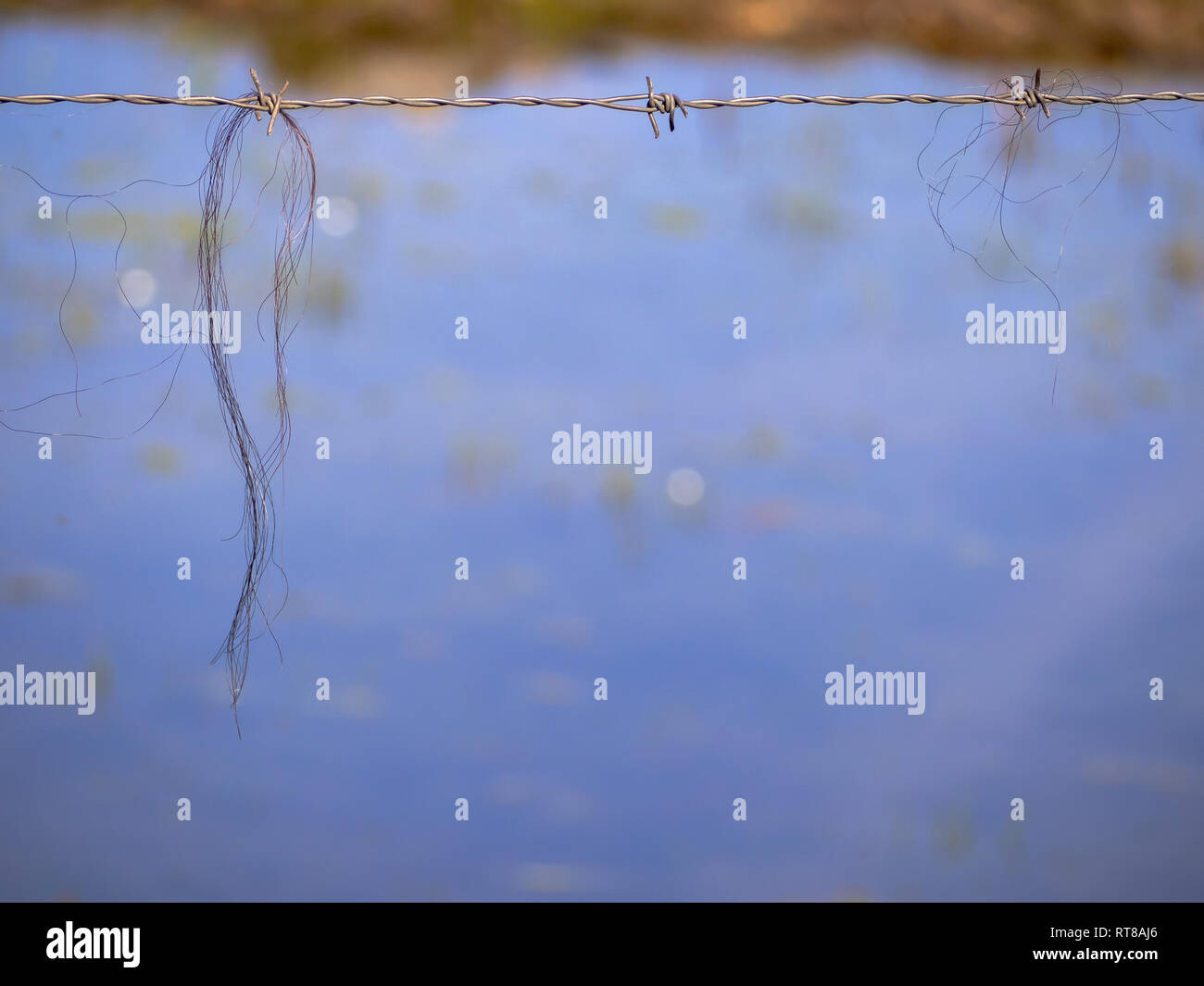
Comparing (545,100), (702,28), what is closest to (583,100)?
(545,100)

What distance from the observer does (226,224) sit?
2.21m

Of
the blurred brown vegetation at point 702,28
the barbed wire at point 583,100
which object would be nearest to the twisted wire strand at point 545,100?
the barbed wire at point 583,100

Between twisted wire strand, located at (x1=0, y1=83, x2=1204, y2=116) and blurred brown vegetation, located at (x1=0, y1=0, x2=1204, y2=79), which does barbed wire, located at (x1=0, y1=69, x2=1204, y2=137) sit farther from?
blurred brown vegetation, located at (x1=0, y1=0, x2=1204, y2=79)

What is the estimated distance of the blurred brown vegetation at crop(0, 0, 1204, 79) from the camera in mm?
2318

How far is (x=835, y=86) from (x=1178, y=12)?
2.50 feet

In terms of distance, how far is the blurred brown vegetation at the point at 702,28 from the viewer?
2318mm

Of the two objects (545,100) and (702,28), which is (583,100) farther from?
(702,28)

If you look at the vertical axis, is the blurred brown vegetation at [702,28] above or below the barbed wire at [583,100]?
above

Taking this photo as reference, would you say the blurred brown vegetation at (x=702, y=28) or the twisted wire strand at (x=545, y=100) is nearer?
the twisted wire strand at (x=545, y=100)

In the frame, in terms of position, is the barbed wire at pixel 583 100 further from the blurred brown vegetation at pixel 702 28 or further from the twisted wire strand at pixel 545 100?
the blurred brown vegetation at pixel 702 28

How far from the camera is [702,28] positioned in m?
2.33

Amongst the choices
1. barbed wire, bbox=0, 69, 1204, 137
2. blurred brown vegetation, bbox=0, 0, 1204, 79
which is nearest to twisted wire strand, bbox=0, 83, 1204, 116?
barbed wire, bbox=0, 69, 1204, 137
